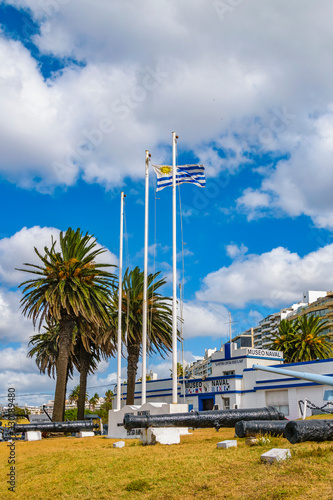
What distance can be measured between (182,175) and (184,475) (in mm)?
16823

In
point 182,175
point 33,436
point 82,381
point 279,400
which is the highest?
point 182,175

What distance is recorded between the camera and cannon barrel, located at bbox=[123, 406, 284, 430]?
16.4 meters

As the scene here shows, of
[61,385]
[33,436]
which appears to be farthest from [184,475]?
[61,385]

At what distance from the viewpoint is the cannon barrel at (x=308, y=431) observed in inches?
397

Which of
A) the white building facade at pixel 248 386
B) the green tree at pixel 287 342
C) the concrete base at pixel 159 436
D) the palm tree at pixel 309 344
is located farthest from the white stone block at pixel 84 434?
the palm tree at pixel 309 344

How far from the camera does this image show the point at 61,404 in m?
31.5

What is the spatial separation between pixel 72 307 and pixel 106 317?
11.3ft

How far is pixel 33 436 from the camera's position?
26828 millimetres

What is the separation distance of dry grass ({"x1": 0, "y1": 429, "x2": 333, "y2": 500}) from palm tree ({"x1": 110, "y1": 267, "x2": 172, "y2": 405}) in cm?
2377

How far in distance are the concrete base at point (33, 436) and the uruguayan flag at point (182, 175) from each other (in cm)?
1473

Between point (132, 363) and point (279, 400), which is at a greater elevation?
point (132, 363)

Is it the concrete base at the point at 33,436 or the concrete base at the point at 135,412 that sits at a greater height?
the concrete base at the point at 135,412

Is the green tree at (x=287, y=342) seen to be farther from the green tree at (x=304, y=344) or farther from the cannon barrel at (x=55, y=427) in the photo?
the cannon barrel at (x=55, y=427)

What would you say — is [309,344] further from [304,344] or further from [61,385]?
[61,385]
